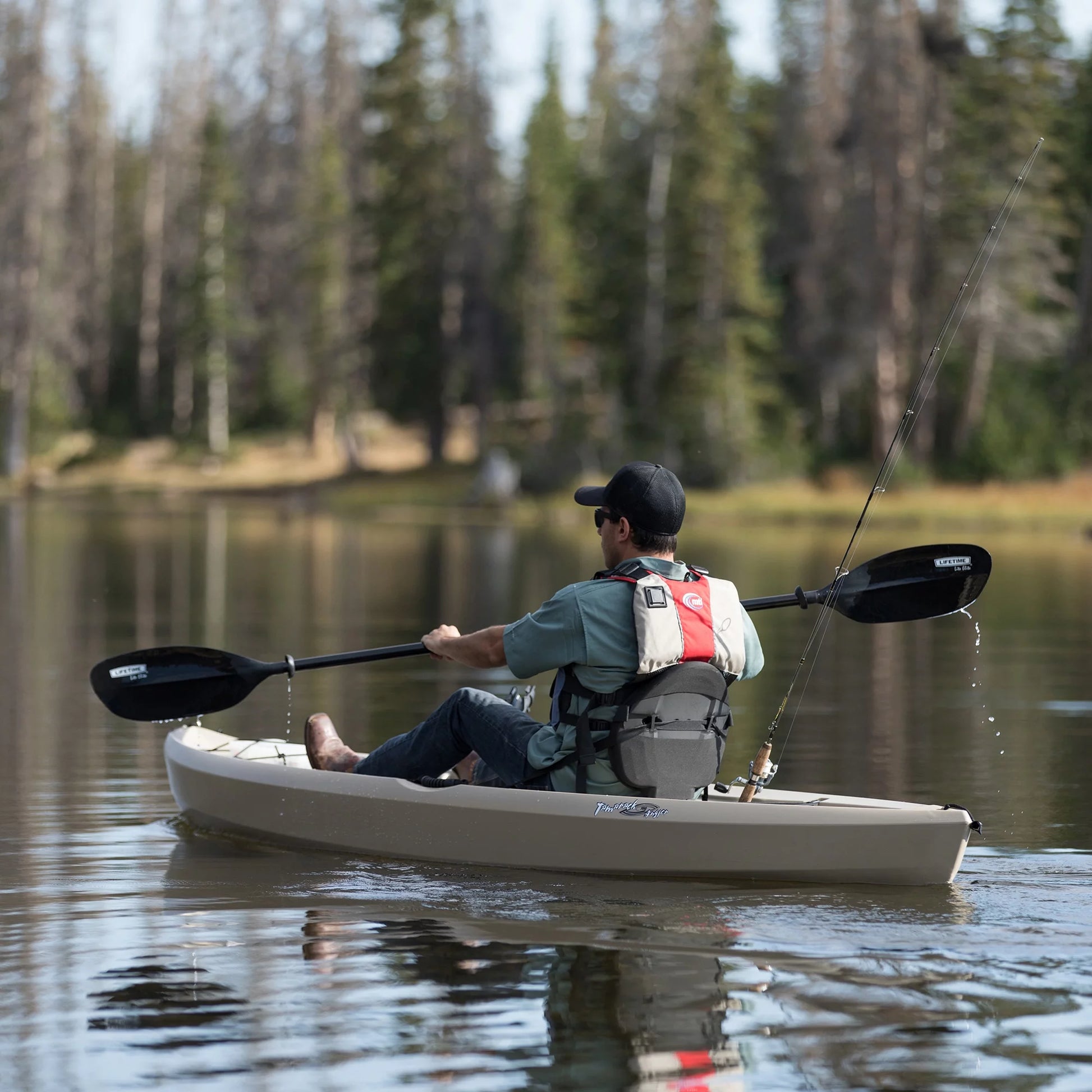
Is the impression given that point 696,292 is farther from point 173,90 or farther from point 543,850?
point 543,850

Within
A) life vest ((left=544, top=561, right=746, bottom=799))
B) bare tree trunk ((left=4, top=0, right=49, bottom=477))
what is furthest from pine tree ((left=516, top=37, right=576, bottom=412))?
life vest ((left=544, top=561, right=746, bottom=799))

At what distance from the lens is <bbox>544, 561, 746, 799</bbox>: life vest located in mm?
6676

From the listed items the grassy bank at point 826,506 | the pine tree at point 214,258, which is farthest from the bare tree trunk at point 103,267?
the grassy bank at point 826,506

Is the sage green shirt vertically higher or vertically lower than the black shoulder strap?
lower

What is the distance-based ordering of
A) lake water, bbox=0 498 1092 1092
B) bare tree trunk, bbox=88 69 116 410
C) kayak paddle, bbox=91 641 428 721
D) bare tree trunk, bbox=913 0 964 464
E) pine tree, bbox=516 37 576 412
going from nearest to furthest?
lake water, bbox=0 498 1092 1092, kayak paddle, bbox=91 641 428 721, bare tree trunk, bbox=913 0 964 464, pine tree, bbox=516 37 576 412, bare tree trunk, bbox=88 69 116 410

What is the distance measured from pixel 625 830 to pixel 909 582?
1888mm

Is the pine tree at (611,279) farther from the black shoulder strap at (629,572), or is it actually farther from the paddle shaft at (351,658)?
the black shoulder strap at (629,572)

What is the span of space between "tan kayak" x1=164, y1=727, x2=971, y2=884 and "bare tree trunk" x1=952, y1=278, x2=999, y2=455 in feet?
127

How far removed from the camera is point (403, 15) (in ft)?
175

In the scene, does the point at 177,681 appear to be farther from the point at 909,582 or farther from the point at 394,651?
the point at 909,582

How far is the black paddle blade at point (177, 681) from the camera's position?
8.36 m

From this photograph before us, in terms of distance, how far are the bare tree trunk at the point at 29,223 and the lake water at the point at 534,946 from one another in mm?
42644

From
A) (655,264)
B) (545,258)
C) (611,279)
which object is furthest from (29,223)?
(655,264)

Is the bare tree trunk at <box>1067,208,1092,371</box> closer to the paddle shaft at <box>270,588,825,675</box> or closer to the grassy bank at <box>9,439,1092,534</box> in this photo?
the grassy bank at <box>9,439,1092,534</box>
